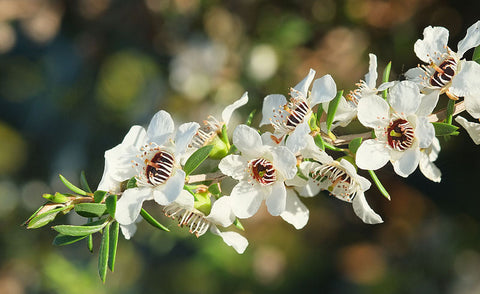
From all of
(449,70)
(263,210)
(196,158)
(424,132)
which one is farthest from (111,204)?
(263,210)

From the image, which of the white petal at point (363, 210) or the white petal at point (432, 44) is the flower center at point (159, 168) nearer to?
the white petal at point (363, 210)

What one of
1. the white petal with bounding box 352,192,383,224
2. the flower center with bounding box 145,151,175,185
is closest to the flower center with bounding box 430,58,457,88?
the white petal with bounding box 352,192,383,224

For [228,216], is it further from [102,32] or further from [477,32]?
[102,32]

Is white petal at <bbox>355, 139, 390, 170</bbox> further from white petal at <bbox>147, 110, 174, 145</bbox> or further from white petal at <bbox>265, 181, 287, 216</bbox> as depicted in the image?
white petal at <bbox>147, 110, 174, 145</bbox>

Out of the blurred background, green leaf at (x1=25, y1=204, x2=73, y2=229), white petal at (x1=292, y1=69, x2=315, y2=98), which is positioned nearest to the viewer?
green leaf at (x1=25, y1=204, x2=73, y2=229)

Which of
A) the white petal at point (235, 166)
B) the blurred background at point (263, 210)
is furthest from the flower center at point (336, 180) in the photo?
the blurred background at point (263, 210)

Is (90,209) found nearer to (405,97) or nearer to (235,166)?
(235,166)
